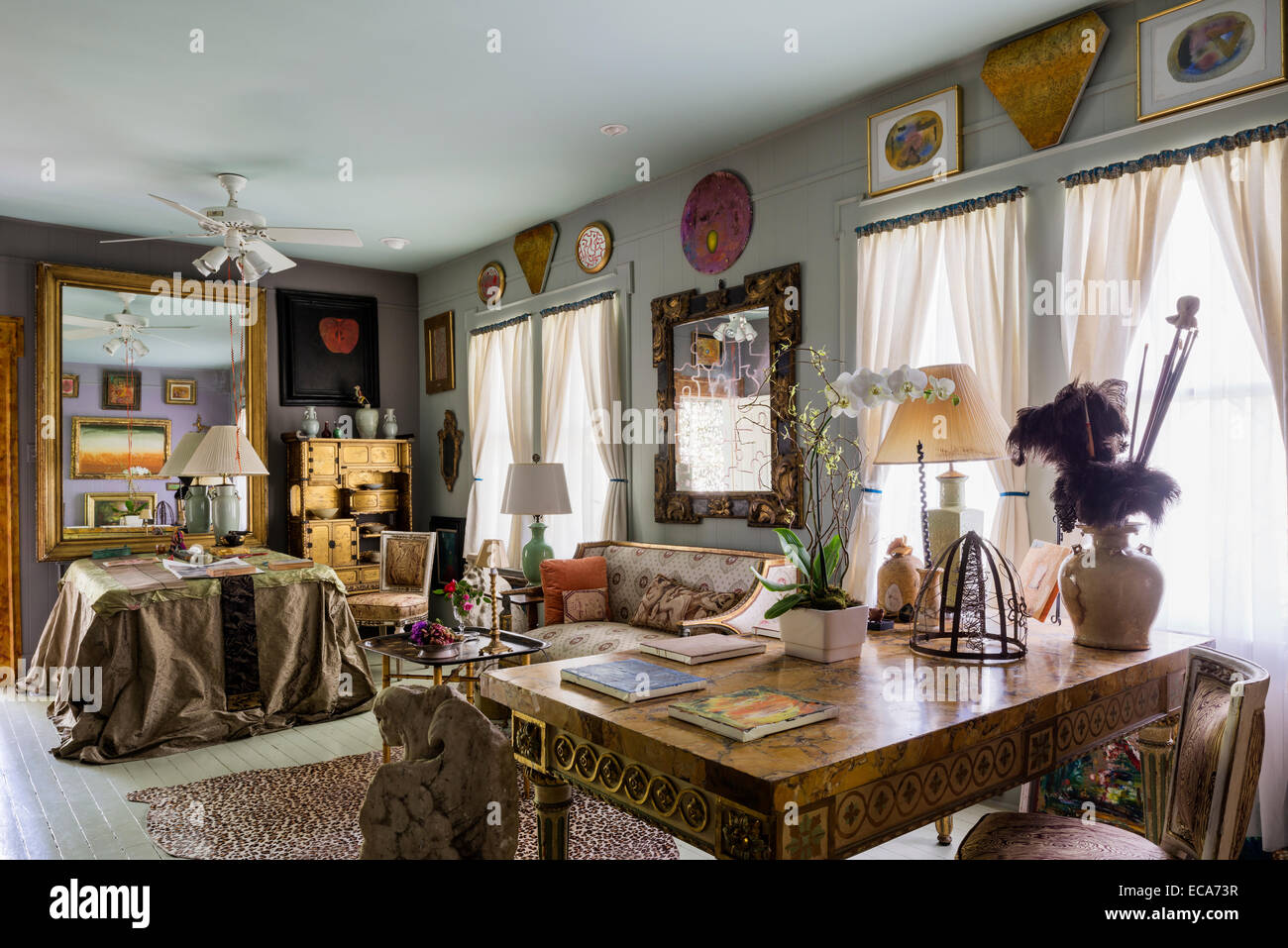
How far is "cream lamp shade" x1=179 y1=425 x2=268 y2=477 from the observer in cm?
512

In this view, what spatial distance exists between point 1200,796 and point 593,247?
493 cm

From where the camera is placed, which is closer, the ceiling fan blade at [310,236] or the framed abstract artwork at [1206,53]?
the framed abstract artwork at [1206,53]

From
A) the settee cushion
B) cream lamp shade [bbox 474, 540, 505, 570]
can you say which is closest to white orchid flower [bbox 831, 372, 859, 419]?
the settee cushion

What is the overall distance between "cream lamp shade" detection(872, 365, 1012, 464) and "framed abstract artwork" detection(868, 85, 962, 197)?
5.52 ft

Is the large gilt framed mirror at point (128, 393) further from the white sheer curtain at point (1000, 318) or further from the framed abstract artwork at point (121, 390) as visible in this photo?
the white sheer curtain at point (1000, 318)

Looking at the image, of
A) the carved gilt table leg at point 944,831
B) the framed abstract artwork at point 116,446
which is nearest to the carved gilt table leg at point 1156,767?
the carved gilt table leg at point 944,831

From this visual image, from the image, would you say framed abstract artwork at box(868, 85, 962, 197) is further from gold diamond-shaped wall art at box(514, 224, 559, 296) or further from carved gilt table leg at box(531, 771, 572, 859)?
carved gilt table leg at box(531, 771, 572, 859)

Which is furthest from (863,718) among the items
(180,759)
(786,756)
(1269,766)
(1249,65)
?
(180,759)

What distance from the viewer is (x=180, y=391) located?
668 cm

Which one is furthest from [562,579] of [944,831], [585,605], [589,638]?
[944,831]

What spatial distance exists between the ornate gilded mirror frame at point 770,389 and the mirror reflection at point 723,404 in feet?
0.15

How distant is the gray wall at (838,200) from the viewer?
3.29m

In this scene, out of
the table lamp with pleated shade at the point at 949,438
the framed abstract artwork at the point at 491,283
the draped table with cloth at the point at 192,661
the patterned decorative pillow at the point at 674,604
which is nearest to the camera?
the table lamp with pleated shade at the point at 949,438

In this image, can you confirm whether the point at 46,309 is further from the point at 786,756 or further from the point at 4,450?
the point at 786,756
